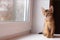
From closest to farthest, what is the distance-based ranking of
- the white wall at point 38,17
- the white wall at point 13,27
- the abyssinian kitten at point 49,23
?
the white wall at point 13,27, the abyssinian kitten at point 49,23, the white wall at point 38,17

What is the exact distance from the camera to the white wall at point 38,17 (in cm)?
150

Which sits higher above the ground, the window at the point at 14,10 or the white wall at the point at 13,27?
the window at the point at 14,10

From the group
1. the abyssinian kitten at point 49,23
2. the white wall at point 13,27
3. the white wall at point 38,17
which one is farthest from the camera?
the white wall at point 38,17

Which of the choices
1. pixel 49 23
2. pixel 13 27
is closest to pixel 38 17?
pixel 49 23

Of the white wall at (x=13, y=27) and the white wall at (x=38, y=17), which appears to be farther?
the white wall at (x=38, y=17)

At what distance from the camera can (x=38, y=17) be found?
1512mm

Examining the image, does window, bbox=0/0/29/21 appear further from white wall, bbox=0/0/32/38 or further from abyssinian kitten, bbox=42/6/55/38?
abyssinian kitten, bbox=42/6/55/38

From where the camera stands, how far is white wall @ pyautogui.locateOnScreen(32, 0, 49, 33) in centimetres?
150

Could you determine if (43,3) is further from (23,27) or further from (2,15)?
(2,15)

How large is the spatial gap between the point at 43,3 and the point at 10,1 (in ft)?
1.36

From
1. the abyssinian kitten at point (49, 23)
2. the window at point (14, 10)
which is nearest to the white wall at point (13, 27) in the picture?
the window at point (14, 10)

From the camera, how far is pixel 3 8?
1186 mm

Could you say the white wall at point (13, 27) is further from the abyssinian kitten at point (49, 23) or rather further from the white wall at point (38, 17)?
the abyssinian kitten at point (49, 23)

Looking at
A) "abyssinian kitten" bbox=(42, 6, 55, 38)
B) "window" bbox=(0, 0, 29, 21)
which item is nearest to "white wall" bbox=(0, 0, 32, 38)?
"window" bbox=(0, 0, 29, 21)
